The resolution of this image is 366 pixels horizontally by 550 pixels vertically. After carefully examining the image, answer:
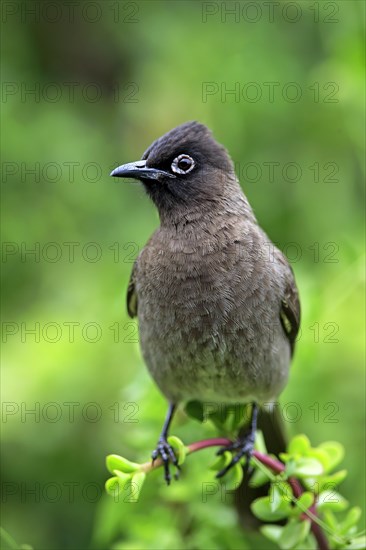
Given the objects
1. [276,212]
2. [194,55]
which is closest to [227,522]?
[276,212]

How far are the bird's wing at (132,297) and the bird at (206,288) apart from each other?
1cm

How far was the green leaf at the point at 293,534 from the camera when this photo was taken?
3289 mm

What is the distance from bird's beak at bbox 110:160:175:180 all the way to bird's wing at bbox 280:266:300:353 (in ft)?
2.54

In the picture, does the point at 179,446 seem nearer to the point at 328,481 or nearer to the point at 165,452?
the point at 165,452

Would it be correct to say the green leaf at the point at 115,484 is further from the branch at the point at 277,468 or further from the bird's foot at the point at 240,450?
the bird's foot at the point at 240,450

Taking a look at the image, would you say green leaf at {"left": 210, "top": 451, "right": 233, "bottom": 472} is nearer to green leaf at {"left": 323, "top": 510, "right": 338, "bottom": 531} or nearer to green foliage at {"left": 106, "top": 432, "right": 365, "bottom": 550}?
green foliage at {"left": 106, "top": 432, "right": 365, "bottom": 550}

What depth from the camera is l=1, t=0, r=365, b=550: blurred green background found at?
4.32 m

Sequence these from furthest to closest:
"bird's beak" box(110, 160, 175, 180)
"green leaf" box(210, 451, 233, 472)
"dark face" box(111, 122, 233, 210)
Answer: "dark face" box(111, 122, 233, 210)
"bird's beak" box(110, 160, 175, 180)
"green leaf" box(210, 451, 233, 472)

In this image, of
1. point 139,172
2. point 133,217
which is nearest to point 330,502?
point 139,172

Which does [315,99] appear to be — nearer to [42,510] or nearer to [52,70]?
[52,70]

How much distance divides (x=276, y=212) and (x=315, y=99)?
2.67 ft

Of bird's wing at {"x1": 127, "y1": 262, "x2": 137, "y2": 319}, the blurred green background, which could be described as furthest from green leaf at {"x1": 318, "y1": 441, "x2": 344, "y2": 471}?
bird's wing at {"x1": 127, "y1": 262, "x2": 137, "y2": 319}

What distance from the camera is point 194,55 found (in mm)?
5641

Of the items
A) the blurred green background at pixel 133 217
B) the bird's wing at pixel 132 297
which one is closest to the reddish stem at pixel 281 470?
the blurred green background at pixel 133 217
